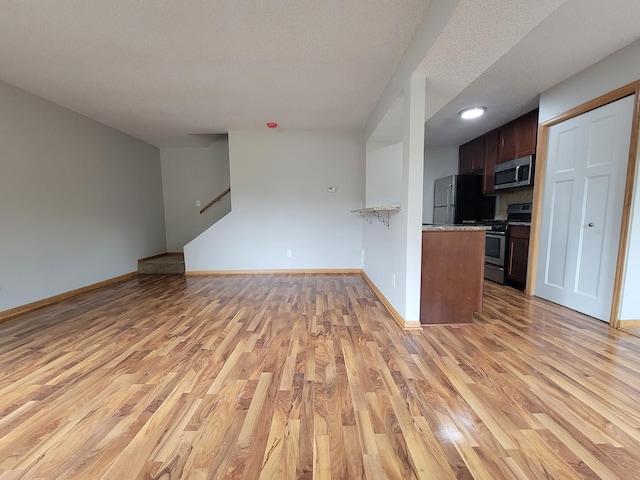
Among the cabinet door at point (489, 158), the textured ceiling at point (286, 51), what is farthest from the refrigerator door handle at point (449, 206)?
the textured ceiling at point (286, 51)

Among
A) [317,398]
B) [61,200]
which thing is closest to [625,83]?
[317,398]

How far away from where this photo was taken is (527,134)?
11.0 ft

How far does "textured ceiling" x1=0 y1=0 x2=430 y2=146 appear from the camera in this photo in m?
1.70

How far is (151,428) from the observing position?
120 cm

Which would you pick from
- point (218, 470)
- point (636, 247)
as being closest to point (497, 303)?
point (636, 247)

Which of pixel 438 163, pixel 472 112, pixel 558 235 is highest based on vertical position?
pixel 472 112

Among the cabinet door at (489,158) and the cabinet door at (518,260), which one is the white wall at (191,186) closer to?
the cabinet door at (489,158)

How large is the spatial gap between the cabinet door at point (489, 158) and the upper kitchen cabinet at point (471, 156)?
4.7 inches

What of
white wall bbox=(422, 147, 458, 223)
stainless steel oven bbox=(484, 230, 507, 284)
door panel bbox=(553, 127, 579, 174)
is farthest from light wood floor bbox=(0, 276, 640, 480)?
white wall bbox=(422, 147, 458, 223)

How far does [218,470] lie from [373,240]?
2.96 metres

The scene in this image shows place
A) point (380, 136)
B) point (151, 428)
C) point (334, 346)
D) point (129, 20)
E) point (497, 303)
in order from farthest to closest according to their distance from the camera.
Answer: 1. point (380, 136)
2. point (497, 303)
3. point (334, 346)
4. point (129, 20)
5. point (151, 428)

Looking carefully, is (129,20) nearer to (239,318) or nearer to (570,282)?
(239,318)

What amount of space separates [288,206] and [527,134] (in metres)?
3.48

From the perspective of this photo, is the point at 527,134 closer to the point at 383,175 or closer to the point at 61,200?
the point at 383,175
